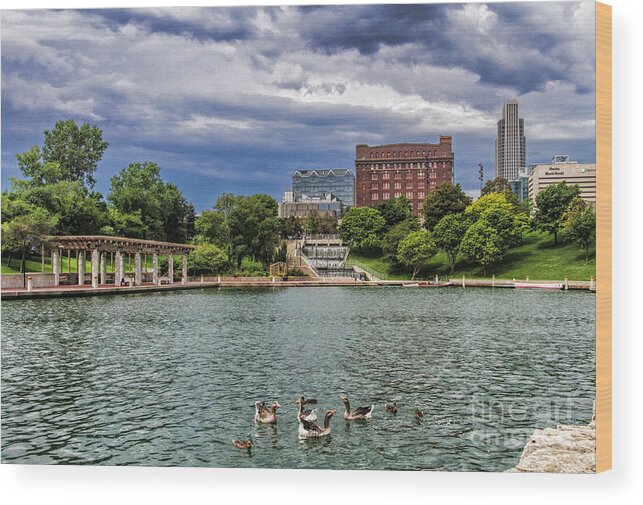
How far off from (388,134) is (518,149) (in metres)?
2.29

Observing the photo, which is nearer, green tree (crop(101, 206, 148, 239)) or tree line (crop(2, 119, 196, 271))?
tree line (crop(2, 119, 196, 271))

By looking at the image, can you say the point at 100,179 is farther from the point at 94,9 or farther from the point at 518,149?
the point at 518,149

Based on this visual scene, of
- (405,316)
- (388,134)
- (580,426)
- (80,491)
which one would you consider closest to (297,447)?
(80,491)

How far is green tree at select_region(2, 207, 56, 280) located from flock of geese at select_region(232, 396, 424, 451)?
12526 mm

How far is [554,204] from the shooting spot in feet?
38.3

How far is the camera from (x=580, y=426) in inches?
266

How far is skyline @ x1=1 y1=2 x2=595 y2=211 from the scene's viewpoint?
7285 millimetres

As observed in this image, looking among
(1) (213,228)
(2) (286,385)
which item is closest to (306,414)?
(2) (286,385)

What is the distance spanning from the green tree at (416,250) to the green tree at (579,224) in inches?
728

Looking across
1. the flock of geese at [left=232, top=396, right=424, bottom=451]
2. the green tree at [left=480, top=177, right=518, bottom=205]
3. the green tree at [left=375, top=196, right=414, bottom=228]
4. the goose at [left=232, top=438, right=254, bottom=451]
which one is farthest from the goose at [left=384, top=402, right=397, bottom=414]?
the green tree at [left=375, top=196, right=414, bottom=228]

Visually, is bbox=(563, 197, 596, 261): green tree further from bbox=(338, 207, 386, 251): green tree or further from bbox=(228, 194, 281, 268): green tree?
bbox=(338, 207, 386, 251): green tree

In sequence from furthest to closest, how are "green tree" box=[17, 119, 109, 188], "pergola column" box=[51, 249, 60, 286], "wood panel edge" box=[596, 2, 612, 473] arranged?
"pergola column" box=[51, 249, 60, 286] < "green tree" box=[17, 119, 109, 188] < "wood panel edge" box=[596, 2, 612, 473]

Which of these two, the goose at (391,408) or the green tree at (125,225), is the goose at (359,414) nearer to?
the goose at (391,408)

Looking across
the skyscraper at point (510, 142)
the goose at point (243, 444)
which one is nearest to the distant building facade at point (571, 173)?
the skyscraper at point (510, 142)
